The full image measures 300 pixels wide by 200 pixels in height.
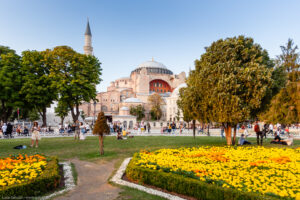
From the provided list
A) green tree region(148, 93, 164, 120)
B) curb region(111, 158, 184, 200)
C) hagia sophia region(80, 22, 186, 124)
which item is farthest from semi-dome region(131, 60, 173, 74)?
curb region(111, 158, 184, 200)

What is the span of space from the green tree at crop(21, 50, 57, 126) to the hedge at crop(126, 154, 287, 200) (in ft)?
61.8

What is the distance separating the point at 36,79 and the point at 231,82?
20.0 metres

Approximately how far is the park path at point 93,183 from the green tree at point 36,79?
16.2 metres

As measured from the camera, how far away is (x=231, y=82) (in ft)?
34.6

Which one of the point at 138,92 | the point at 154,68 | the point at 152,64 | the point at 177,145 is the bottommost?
the point at 177,145

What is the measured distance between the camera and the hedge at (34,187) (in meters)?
4.14

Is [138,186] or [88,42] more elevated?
[88,42]

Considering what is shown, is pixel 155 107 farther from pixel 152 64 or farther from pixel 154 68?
pixel 152 64

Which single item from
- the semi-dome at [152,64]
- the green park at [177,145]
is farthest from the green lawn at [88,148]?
the semi-dome at [152,64]

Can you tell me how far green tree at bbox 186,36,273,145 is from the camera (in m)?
10.6

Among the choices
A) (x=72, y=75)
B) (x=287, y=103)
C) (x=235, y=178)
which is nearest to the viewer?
(x=235, y=178)

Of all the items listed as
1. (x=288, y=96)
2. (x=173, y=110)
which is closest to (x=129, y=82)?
(x=173, y=110)

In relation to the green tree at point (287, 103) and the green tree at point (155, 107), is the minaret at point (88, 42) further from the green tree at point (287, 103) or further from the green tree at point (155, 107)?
the green tree at point (287, 103)

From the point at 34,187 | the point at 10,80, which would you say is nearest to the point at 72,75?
the point at 10,80
